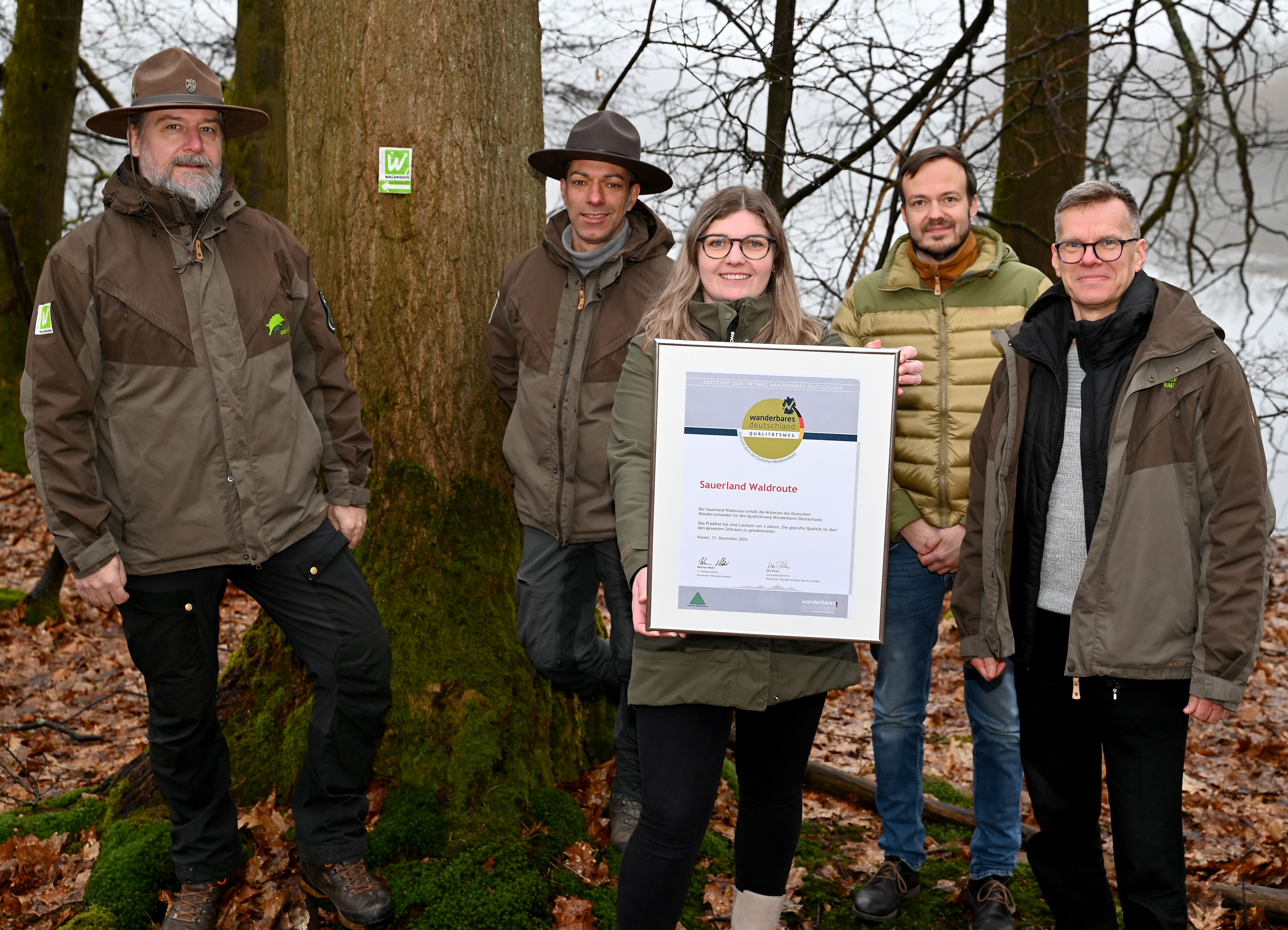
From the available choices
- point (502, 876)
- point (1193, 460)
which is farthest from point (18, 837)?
point (1193, 460)

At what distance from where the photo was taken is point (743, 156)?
283 inches

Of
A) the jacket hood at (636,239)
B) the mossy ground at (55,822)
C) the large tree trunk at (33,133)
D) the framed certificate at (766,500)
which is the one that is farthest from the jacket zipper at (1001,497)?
the large tree trunk at (33,133)

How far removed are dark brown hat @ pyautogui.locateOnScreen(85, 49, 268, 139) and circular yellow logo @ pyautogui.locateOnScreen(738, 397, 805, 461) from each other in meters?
1.91

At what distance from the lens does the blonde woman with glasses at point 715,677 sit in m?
2.59

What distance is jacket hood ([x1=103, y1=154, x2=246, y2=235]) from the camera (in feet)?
10.0

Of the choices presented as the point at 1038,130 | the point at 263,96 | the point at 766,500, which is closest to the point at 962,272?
the point at 766,500

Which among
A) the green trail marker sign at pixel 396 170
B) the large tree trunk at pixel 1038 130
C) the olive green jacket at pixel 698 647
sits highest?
the large tree trunk at pixel 1038 130

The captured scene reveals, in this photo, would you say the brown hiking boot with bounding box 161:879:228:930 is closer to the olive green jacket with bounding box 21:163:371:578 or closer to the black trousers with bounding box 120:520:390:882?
the black trousers with bounding box 120:520:390:882

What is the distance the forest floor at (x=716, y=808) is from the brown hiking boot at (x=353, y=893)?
0.44 ft

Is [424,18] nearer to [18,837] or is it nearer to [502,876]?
[502,876]

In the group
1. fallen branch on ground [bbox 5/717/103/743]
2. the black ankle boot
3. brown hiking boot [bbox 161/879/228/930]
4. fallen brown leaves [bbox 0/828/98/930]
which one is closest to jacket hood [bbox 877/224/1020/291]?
the black ankle boot

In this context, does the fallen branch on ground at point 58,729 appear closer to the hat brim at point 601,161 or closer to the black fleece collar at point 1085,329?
the hat brim at point 601,161

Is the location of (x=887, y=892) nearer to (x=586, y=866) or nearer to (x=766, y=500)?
(x=586, y=866)

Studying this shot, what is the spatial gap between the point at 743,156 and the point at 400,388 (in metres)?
4.06
